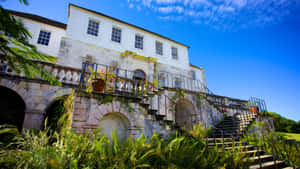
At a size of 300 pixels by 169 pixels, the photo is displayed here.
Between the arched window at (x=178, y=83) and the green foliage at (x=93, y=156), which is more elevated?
the arched window at (x=178, y=83)

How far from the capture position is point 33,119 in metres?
5.69

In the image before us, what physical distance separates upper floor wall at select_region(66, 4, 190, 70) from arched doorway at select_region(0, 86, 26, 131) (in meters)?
6.04

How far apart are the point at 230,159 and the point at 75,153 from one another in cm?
431

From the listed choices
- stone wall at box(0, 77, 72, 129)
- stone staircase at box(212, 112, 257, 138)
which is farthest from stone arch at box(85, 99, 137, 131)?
Answer: stone staircase at box(212, 112, 257, 138)

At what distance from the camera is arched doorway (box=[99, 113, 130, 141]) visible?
476cm

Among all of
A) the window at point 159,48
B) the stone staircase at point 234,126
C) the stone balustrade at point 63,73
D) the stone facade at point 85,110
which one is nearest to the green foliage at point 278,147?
the stone staircase at point 234,126

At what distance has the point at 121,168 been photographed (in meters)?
2.98

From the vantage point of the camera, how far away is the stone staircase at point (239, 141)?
4.88 m

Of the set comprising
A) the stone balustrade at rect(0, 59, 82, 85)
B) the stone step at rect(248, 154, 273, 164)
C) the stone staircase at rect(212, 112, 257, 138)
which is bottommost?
the stone step at rect(248, 154, 273, 164)

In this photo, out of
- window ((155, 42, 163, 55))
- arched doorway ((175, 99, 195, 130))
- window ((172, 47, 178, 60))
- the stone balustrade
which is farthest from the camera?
window ((172, 47, 178, 60))

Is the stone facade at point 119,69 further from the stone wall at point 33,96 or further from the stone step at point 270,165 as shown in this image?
the stone step at point 270,165

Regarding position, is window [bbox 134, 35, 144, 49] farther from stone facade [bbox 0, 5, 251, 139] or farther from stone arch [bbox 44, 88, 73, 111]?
stone arch [bbox 44, 88, 73, 111]

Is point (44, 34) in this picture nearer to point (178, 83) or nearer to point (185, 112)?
point (178, 83)

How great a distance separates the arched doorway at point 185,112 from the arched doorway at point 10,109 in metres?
7.81
